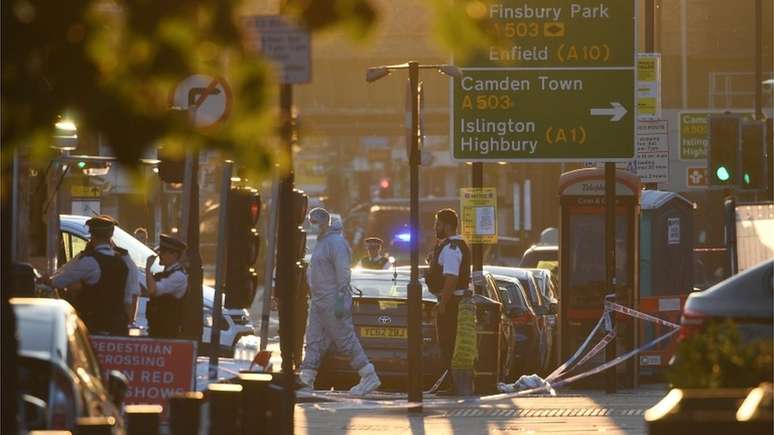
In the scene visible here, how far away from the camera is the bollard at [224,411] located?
1077cm

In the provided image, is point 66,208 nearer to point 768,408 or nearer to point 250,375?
point 250,375

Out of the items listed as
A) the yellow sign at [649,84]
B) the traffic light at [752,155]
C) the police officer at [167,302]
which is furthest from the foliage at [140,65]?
the traffic light at [752,155]

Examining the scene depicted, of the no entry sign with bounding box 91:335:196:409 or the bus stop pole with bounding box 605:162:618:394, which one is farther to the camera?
the bus stop pole with bounding box 605:162:618:394

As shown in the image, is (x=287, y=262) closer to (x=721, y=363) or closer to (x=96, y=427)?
(x=721, y=363)

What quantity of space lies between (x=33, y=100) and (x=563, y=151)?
629 inches

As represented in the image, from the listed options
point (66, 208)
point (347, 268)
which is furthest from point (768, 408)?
point (66, 208)

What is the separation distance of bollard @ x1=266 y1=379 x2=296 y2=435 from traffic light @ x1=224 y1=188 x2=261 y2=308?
3359 mm

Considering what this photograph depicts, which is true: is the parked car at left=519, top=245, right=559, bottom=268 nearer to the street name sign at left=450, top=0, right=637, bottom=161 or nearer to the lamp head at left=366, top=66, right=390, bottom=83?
the street name sign at left=450, top=0, right=637, bottom=161

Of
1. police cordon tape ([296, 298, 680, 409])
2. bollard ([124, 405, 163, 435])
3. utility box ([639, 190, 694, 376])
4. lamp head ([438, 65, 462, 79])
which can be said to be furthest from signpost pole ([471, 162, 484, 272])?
bollard ([124, 405, 163, 435])

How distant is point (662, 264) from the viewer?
922 inches

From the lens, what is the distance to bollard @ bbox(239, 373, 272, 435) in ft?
36.8

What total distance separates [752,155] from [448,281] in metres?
5.99

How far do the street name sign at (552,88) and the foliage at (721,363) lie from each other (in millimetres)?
10391

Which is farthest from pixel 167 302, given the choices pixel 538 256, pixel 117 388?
pixel 538 256
